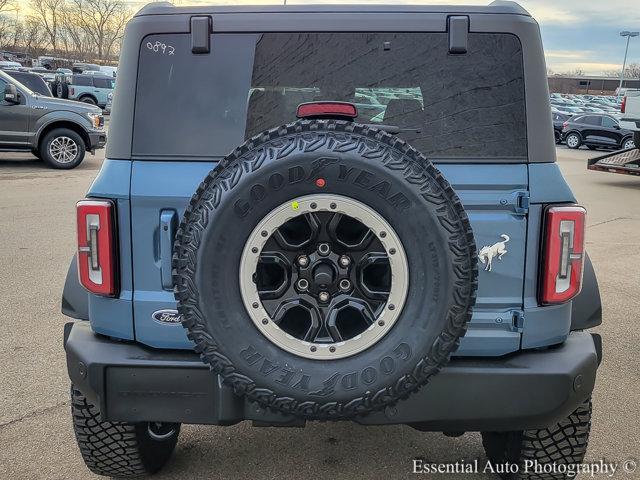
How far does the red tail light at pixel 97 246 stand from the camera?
232 cm

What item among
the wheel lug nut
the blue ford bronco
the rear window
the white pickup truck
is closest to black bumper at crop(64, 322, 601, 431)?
the blue ford bronco

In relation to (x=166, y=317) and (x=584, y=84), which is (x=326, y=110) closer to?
(x=166, y=317)

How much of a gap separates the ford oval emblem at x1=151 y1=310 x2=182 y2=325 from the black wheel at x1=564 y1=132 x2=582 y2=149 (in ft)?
87.9

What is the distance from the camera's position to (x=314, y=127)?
79.0 inches

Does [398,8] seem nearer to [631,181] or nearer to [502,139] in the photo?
[502,139]

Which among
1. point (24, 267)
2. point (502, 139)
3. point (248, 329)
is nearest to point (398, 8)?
point (502, 139)

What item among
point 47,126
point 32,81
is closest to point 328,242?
point 47,126

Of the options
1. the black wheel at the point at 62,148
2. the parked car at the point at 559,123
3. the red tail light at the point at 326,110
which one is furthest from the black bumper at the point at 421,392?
the parked car at the point at 559,123

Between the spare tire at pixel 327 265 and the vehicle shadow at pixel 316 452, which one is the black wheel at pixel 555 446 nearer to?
the vehicle shadow at pixel 316 452

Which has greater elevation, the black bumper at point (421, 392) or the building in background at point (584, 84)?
the building in background at point (584, 84)

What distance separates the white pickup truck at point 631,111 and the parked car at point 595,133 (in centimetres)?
1166

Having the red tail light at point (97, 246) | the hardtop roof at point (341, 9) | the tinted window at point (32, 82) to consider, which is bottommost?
the red tail light at point (97, 246)

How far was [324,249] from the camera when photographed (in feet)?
6.80

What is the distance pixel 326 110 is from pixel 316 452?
5.71 ft
